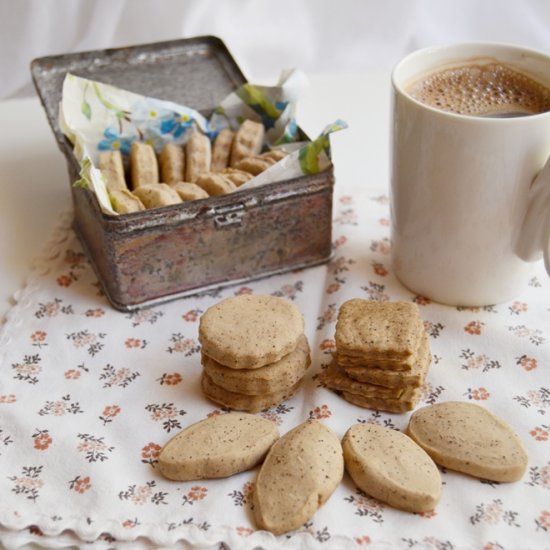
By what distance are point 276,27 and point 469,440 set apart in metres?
1.14

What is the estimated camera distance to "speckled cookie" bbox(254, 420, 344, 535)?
0.79 metres

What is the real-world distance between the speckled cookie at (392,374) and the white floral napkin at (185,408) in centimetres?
3

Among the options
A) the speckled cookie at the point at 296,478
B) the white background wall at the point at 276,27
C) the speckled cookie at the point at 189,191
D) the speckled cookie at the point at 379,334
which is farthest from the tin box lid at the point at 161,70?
the speckled cookie at the point at 296,478

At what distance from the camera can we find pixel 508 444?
0.85 meters

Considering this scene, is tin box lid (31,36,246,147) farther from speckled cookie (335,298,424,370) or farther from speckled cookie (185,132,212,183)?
speckled cookie (335,298,424,370)

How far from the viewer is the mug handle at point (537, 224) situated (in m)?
0.96

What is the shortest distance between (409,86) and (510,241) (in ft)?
0.65

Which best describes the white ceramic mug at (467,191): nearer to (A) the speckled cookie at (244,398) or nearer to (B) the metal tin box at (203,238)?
(B) the metal tin box at (203,238)

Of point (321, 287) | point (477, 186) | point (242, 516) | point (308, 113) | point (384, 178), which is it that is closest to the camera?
point (242, 516)

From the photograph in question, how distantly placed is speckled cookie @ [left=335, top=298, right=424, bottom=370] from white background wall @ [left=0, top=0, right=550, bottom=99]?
813mm

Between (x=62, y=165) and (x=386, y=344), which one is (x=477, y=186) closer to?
(x=386, y=344)

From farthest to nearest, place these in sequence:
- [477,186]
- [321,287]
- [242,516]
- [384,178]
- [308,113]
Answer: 1. [308,113]
2. [384,178]
3. [321,287]
4. [477,186]
5. [242,516]

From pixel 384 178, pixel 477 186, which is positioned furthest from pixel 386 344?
pixel 384 178

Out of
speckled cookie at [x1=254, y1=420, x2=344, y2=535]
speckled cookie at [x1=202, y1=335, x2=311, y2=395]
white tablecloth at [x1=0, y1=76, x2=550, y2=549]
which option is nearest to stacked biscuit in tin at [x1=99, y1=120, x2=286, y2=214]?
white tablecloth at [x1=0, y1=76, x2=550, y2=549]
